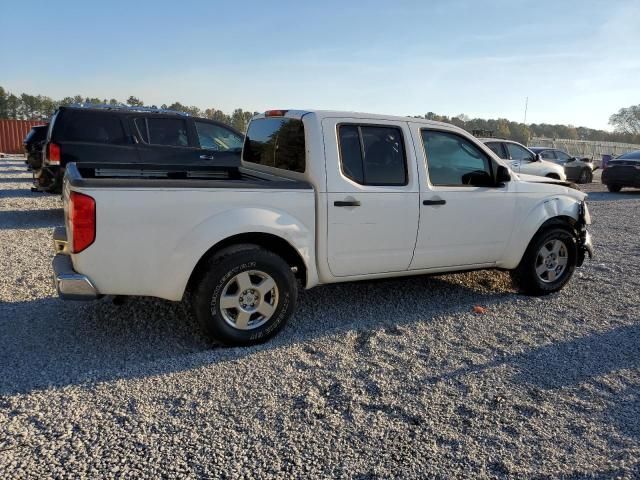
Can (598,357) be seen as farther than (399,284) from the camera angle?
No

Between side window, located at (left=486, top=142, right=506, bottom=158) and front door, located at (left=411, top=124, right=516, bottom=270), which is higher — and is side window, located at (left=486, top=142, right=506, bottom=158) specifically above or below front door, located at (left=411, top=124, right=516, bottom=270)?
above

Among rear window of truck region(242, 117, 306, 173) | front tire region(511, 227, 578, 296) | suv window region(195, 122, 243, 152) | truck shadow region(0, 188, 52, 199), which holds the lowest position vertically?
front tire region(511, 227, 578, 296)

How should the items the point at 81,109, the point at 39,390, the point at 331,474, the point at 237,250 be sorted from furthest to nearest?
the point at 81,109
the point at 237,250
the point at 39,390
the point at 331,474

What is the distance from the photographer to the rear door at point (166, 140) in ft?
31.5

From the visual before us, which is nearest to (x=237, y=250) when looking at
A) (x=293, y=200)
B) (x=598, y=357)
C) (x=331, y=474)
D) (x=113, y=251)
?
(x=293, y=200)

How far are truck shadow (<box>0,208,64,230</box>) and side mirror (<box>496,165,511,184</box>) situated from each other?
720cm

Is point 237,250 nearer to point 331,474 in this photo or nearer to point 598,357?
point 331,474

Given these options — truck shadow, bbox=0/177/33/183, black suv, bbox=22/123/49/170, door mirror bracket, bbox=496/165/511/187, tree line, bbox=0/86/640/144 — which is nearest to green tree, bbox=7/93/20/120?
tree line, bbox=0/86/640/144

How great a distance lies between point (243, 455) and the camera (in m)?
2.71

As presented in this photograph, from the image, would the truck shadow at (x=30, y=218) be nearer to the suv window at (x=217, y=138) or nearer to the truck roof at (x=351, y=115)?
the suv window at (x=217, y=138)

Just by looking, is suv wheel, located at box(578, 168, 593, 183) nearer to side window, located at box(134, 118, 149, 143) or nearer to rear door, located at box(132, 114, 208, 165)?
rear door, located at box(132, 114, 208, 165)

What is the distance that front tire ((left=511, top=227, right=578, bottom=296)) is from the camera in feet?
17.9

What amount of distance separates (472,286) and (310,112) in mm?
2877

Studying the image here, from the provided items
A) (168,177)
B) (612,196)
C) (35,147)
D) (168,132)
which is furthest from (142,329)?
(612,196)
